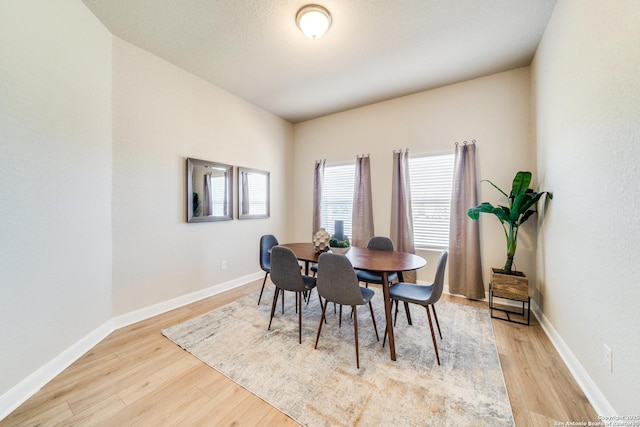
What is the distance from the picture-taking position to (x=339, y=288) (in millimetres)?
1856

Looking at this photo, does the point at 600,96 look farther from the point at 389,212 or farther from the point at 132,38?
the point at 132,38

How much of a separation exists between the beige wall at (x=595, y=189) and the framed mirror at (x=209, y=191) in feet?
12.0

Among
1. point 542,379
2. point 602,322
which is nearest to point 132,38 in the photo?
point 602,322

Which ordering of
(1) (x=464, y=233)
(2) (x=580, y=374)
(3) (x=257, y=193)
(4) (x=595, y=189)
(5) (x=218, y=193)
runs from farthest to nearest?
(3) (x=257, y=193)
(5) (x=218, y=193)
(1) (x=464, y=233)
(2) (x=580, y=374)
(4) (x=595, y=189)

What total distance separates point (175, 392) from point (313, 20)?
3038 millimetres

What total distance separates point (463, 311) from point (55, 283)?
387 cm

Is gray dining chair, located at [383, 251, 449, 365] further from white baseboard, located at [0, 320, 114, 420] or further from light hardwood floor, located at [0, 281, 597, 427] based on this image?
white baseboard, located at [0, 320, 114, 420]

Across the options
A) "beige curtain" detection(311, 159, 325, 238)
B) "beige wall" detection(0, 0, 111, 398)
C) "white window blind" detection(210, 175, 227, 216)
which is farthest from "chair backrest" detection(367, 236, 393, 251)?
"beige wall" detection(0, 0, 111, 398)

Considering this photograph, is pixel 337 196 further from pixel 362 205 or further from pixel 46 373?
pixel 46 373

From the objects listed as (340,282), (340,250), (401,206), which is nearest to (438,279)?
(340,282)

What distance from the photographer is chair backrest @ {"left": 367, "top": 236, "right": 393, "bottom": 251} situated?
2.81 m

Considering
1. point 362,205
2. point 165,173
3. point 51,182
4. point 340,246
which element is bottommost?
point 340,246

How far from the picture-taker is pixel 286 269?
2168 millimetres

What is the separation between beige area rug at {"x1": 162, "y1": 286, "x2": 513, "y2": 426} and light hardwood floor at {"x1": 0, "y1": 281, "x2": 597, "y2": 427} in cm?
10
